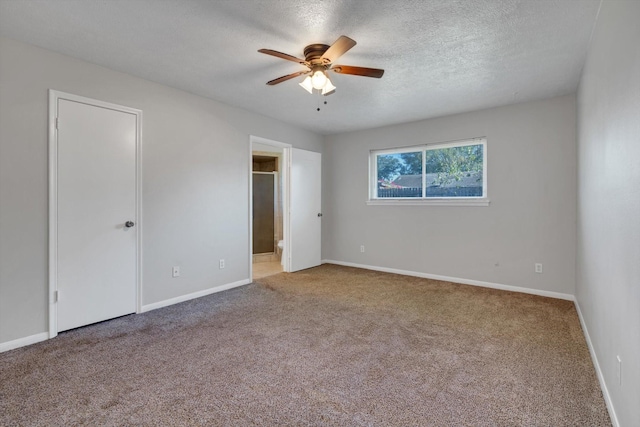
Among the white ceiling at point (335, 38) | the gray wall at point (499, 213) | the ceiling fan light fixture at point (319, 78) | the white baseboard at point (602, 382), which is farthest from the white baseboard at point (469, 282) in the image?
the ceiling fan light fixture at point (319, 78)

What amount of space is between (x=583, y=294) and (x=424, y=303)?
56.1 inches

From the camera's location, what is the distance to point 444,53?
2.56 meters

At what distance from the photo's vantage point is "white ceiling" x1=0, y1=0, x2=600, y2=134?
1.98 m

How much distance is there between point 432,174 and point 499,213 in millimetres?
1090

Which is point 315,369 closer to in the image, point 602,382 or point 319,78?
point 602,382

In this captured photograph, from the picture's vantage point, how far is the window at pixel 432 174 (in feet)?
14.0

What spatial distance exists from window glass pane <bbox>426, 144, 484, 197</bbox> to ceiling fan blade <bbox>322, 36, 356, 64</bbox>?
110 inches

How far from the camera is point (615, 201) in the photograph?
5.28ft

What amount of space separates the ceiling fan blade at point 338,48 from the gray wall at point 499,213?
273 cm

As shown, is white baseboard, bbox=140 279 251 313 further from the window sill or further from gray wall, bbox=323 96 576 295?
the window sill

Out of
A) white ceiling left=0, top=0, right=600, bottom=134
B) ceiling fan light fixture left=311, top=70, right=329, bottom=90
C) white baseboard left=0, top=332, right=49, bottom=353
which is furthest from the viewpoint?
ceiling fan light fixture left=311, top=70, right=329, bottom=90

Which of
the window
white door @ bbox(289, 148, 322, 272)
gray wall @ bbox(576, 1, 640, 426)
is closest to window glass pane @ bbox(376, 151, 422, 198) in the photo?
the window

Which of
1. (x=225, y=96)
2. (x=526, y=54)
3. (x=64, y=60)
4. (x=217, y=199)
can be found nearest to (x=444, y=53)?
(x=526, y=54)

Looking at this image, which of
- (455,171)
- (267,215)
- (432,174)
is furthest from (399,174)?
(267,215)
